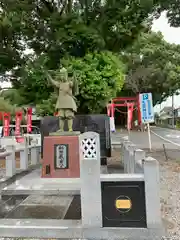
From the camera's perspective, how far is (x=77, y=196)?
4.48 metres

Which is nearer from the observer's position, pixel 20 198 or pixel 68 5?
pixel 20 198

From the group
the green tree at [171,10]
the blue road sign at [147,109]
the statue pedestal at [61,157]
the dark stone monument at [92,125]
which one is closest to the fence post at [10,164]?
the statue pedestal at [61,157]

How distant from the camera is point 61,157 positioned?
18.9 ft

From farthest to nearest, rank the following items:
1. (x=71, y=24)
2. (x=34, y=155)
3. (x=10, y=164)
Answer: (x=34, y=155) → (x=71, y=24) → (x=10, y=164)

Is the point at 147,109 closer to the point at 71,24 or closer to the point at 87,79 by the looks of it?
the point at 87,79

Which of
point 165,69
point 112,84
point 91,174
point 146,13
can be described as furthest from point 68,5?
point 165,69

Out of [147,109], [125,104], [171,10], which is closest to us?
[171,10]

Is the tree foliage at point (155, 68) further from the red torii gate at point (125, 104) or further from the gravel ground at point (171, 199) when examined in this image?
the gravel ground at point (171, 199)

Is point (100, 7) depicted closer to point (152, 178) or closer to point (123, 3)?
point (123, 3)

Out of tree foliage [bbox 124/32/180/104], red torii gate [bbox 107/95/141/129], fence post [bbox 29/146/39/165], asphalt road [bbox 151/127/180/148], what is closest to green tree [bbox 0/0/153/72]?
fence post [bbox 29/146/39/165]

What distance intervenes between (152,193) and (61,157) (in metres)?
3.24

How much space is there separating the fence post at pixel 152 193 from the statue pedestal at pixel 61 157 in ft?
9.78

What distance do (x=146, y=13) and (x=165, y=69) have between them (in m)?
16.4

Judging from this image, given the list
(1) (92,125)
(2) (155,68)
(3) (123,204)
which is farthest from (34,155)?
(2) (155,68)
